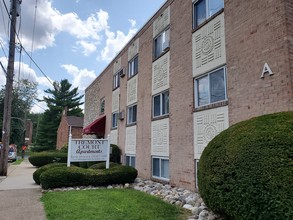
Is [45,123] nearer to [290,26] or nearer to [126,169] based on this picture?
[126,169]

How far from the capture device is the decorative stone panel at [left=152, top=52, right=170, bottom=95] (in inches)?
448

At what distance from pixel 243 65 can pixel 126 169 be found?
645cm

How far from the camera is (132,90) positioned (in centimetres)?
1506

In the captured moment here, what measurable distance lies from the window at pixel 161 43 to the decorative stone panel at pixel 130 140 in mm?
4227

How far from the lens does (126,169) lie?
36.9 ft

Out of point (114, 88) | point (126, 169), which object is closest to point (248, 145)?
point (126, 169)

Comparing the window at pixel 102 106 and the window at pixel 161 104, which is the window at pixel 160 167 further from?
the window at pixel 102 106

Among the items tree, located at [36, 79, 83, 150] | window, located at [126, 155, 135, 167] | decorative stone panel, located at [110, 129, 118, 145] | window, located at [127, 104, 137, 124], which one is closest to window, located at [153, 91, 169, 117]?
window, located at [127, 104, 137, 124]

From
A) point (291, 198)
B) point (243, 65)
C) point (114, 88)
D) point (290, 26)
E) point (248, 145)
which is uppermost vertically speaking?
point (114, 88)

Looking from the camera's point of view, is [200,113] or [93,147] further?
[93,147]

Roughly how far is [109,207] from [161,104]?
19.0 feet

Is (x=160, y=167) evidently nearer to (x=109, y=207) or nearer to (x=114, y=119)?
(x=109, y=207)

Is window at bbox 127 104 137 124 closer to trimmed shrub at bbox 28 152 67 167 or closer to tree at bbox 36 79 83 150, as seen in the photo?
trimmed shrub at bbox 28 152 67 167

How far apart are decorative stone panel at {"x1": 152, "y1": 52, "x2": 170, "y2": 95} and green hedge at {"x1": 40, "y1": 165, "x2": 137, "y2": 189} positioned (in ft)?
12.4
